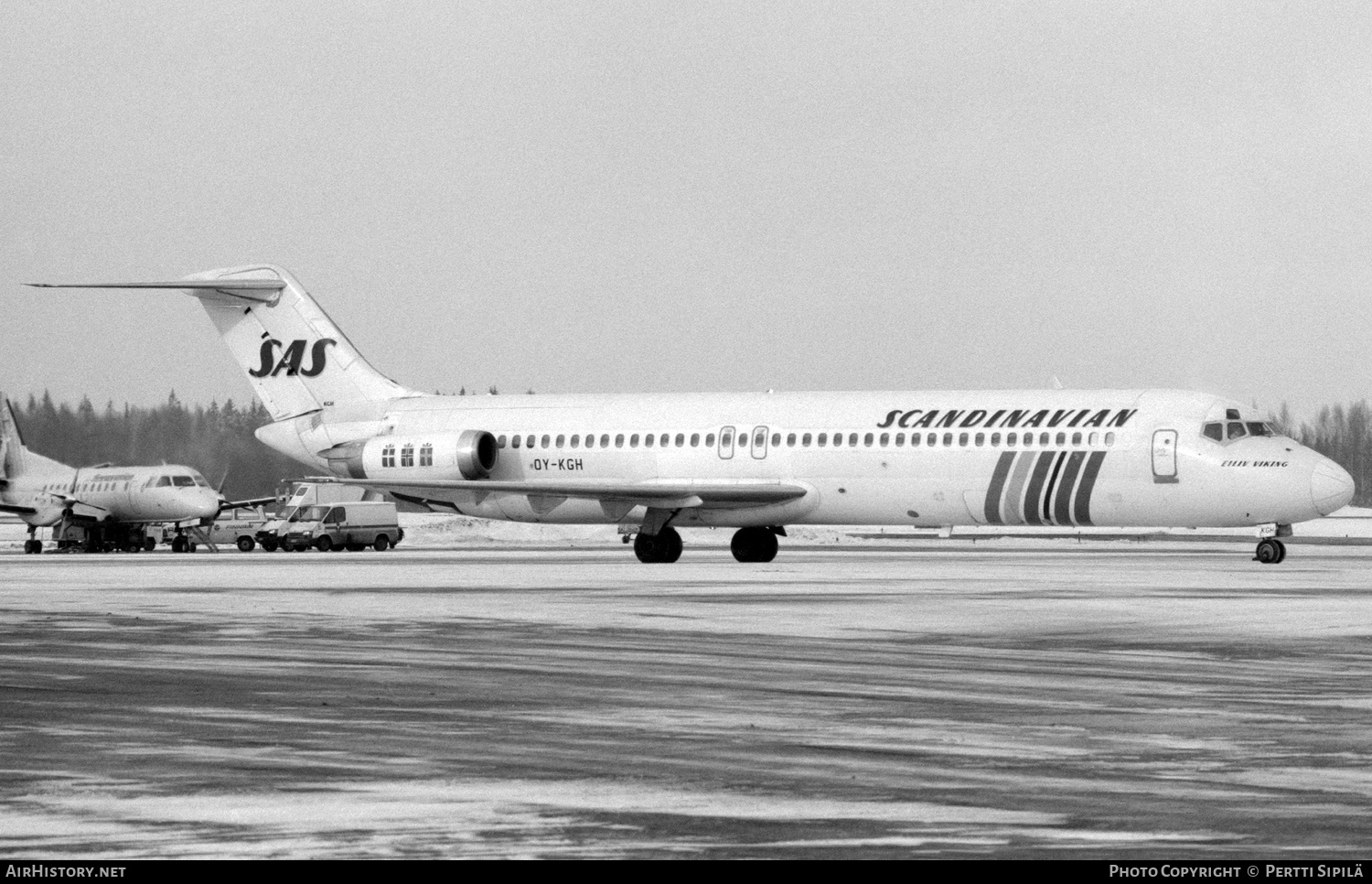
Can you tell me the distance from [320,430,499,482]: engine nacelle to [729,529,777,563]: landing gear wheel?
6.09m

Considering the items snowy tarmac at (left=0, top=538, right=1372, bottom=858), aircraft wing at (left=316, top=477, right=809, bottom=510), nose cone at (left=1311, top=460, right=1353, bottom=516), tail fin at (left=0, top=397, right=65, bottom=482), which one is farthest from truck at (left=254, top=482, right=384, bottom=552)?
snowy tarmac at (left=0, top=538, right=1372, bottom=858)

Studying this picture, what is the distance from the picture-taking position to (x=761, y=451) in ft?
130

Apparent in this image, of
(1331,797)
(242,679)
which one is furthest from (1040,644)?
(1331,797)

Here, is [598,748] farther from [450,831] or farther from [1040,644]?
[1040,644]

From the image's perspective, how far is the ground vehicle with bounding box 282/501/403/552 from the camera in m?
61.0

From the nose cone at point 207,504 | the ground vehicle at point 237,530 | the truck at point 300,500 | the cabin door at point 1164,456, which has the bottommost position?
the ground vehicle at point 237,530

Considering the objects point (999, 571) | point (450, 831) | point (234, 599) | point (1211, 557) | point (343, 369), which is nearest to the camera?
point (450, 831)

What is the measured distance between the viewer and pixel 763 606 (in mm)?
22969

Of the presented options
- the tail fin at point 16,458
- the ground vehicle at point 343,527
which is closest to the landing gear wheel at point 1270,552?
the ground vehicle at point 343,527

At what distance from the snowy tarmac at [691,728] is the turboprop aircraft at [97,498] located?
37509 millimetres

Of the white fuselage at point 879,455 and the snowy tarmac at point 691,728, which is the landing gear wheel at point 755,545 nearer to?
the white fuselage at point 879,455

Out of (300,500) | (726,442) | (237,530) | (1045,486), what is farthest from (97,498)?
(1045,486)

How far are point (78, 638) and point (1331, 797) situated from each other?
1317 cm

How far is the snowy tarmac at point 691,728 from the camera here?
7.94 metres
